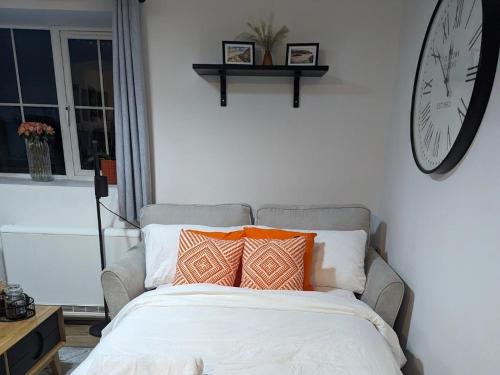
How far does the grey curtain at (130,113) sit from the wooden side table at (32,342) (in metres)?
0.79

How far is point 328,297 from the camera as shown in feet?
5.19

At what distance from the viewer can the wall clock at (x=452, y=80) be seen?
3.66ft

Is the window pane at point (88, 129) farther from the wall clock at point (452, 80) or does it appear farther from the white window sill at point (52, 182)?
the wall clock at point (452, 80)

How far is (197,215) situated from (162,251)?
365 millimetres

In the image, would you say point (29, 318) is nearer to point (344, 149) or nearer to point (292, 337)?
point (292, 337)

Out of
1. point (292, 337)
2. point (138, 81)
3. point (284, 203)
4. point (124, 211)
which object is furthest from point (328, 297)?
point (138, 81)

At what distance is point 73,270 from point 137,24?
182 centimetres

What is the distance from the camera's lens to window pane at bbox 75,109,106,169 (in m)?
2.51

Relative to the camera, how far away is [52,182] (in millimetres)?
2514

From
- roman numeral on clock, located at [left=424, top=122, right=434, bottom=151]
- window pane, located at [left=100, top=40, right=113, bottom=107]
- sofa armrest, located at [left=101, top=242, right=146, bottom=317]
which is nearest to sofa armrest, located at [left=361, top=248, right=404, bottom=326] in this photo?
roman numeral on clock, located at [left=424, top=122, right=434, bottom=151]

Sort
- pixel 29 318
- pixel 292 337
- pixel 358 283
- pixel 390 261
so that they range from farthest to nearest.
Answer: pixel 390 261, pixel 358 283, pixel 29 318, pixel 292 337

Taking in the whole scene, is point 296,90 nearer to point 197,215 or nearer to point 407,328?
point 197,215

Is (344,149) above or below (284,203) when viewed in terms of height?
above

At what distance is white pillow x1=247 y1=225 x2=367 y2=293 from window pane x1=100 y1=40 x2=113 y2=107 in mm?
1931
